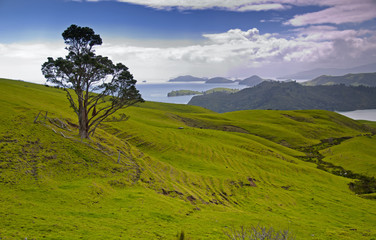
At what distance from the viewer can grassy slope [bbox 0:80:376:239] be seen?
20.3m

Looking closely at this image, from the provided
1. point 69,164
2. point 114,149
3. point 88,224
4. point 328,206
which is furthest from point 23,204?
point 328,206

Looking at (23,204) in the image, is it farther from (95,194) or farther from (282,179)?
(282,179)

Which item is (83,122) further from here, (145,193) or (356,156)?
(356,156)

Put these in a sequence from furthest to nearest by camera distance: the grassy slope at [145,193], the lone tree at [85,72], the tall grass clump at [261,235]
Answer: the lone tree at [85,72]
the grassy slope at [145,193]
the tall grass clump at [261,235]

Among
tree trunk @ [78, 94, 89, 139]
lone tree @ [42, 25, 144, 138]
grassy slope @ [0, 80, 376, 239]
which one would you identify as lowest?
grassy slope @ [0, 80, 376, 239]

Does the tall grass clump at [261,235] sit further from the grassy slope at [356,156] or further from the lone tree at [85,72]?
the grassy slope at [356,156]

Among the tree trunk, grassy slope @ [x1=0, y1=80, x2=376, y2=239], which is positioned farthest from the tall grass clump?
the tree trunk

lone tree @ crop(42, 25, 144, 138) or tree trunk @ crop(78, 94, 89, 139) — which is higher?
lone tree @ crop(42, 25, 144, 138)

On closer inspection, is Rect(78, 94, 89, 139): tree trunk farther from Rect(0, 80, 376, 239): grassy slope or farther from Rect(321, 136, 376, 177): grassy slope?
Rect(321, 136, 376, 177): grassy slope

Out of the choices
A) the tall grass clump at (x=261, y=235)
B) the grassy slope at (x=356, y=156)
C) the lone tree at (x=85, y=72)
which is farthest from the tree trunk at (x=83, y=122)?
the grassy slope at (x=356, y=156)

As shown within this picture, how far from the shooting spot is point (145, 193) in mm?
30234

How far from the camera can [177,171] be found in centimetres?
4359

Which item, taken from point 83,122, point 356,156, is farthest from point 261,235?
point 356,156

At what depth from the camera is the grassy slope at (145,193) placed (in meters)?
20.3
